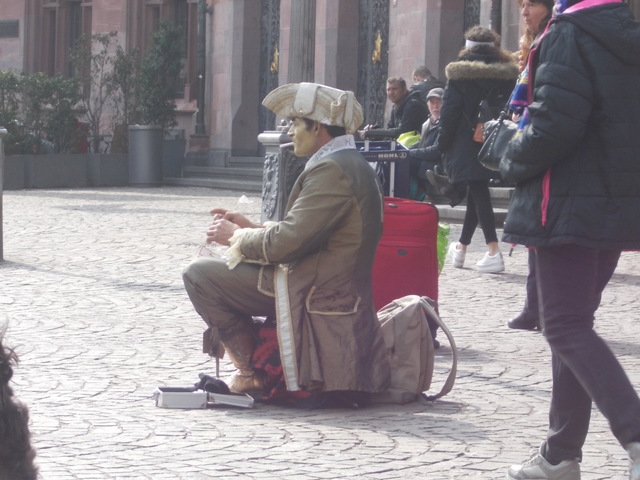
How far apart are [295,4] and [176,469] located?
1572cm

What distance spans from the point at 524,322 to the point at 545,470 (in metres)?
3.74

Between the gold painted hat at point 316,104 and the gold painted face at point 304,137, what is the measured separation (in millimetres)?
46

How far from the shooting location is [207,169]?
26.7 metres

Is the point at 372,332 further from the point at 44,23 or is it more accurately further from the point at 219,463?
the point at 44,23

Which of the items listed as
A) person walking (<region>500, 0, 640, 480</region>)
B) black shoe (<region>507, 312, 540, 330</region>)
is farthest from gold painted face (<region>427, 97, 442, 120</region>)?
person walking (<region>500, 0, 640, 480</region>)

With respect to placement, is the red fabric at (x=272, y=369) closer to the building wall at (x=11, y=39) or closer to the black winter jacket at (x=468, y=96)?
the black winter jacket at (x=468, y=96)

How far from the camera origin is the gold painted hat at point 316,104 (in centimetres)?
626

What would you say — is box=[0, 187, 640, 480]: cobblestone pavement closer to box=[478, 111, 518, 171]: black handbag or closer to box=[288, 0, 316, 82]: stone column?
box=[478, 111, 518, 171]: black handbag

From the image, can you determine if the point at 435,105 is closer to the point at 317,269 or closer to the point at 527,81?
the point at 317,269

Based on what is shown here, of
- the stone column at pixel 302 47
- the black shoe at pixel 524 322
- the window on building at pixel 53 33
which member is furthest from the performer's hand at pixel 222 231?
the window on building at pixel 53 33

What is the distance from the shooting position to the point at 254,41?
89.9 feet

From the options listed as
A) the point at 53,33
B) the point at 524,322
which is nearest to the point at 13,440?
the point at 524,322

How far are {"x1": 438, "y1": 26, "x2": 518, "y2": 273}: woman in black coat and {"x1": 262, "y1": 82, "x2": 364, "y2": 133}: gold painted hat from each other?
186 inches

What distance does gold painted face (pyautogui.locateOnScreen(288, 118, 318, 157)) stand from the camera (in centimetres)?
630
